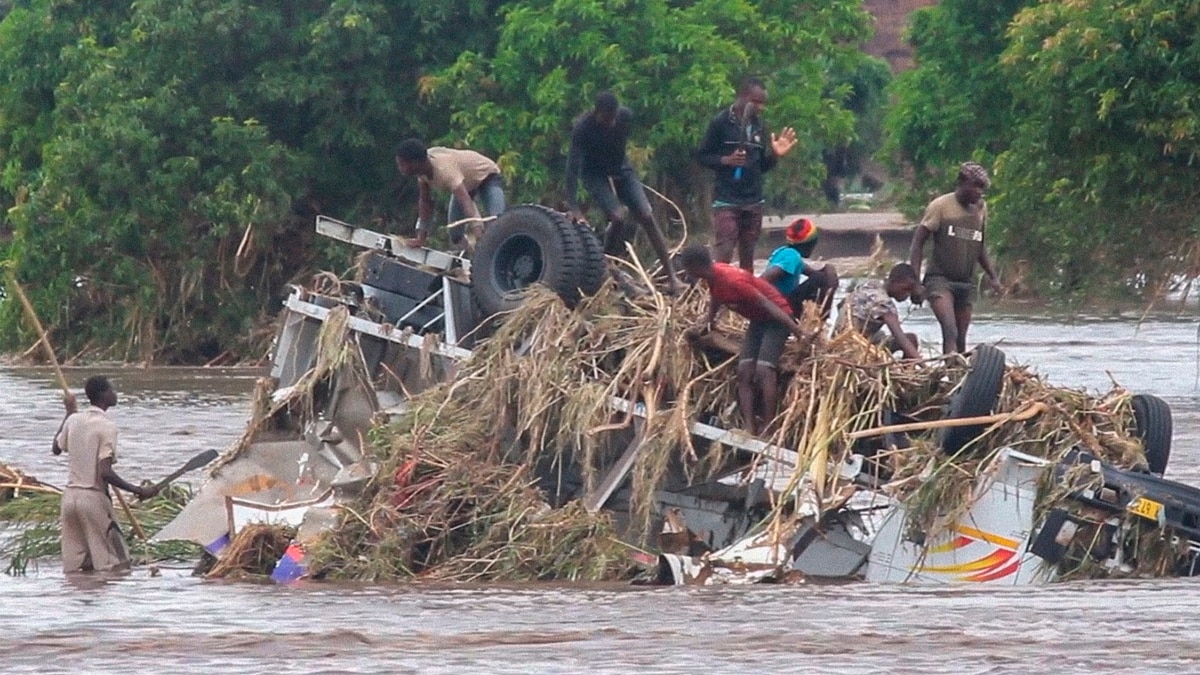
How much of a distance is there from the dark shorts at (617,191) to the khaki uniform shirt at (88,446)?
10.7ft

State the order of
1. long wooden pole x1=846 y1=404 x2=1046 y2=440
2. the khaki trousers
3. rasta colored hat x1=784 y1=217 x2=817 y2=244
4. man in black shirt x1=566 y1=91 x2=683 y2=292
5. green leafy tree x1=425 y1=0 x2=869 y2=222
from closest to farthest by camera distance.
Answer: long wooden pole x1=846 y1=404 x2=1046 y2=440 → rasta colored hat x1=784 y1=217 x2=817 y2=244 → the khaki trousers → man in black shirt x1=566 y1=91 x2=683 y2=292 → green leafy tree x1=425 y1=0 x2=869 y2=222

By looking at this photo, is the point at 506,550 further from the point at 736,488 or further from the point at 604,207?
the point at 604,207

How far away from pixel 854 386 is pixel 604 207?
2434 mm

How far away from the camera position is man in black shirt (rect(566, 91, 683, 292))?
13.6 metres

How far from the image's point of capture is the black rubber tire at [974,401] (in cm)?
1171

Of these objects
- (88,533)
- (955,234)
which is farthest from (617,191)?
(88,533)

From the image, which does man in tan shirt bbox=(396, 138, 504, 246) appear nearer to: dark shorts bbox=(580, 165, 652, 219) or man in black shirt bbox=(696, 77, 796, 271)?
dark shorts bbox=(580, 165, 652, 219)

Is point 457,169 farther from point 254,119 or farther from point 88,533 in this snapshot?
point 254,119

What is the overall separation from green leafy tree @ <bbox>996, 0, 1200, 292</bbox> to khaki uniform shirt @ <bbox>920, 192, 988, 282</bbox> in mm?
9258

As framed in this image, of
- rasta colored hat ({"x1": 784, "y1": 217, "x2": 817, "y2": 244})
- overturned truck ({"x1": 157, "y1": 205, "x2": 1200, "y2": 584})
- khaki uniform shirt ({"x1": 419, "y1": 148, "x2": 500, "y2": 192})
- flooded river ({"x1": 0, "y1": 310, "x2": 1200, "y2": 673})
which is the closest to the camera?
flooded river ({"x1": 0, "y1": 310, "x2": 1200, "y2": 673})

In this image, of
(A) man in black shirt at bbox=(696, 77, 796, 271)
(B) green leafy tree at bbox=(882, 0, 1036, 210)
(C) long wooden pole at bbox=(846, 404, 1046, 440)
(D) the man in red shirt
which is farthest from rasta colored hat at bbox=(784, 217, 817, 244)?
(B) green leafy tree at bbox=(882, 0, 1036, 210)

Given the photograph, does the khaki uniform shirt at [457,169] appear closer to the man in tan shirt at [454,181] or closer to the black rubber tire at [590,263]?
the man in tan shirt at [454,181]

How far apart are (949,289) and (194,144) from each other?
1682cm

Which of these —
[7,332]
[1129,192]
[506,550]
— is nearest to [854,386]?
[506,550]
